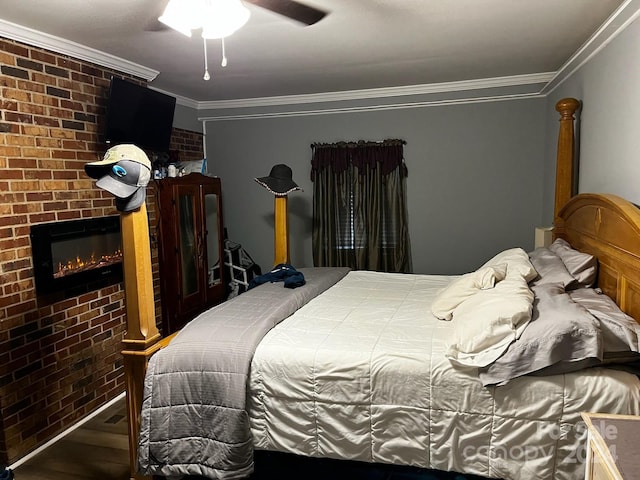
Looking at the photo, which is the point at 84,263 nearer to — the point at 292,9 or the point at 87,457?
the point at 87,457

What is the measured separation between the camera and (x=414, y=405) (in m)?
1.85

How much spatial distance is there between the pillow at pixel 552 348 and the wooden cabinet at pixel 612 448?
0.31m

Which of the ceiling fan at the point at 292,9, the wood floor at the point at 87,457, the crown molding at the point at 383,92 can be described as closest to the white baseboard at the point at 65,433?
the wood floor at the point at 87,457

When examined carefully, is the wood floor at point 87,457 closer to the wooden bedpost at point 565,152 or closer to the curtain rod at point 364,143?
the curtain rod at point 364,143

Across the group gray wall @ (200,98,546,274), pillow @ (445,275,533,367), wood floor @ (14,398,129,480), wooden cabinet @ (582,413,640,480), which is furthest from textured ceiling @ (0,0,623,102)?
wood floor @ (14,398,129,480)

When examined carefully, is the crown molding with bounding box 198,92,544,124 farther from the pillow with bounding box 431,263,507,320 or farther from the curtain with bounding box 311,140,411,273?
the pillow with bounding box 431,263,507,320

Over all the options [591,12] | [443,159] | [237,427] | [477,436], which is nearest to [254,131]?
[443,159]

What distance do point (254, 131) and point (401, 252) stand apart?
2.00 meters

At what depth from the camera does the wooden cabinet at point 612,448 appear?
3.72 feet

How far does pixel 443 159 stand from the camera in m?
4.31

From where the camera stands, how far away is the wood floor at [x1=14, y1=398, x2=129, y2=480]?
2.36m

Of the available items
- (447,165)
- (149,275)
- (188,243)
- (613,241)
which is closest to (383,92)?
(447,165)

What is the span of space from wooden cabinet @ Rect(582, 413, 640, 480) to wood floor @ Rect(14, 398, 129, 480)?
2.10m

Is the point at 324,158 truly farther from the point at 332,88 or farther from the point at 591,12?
the point at 591,12
